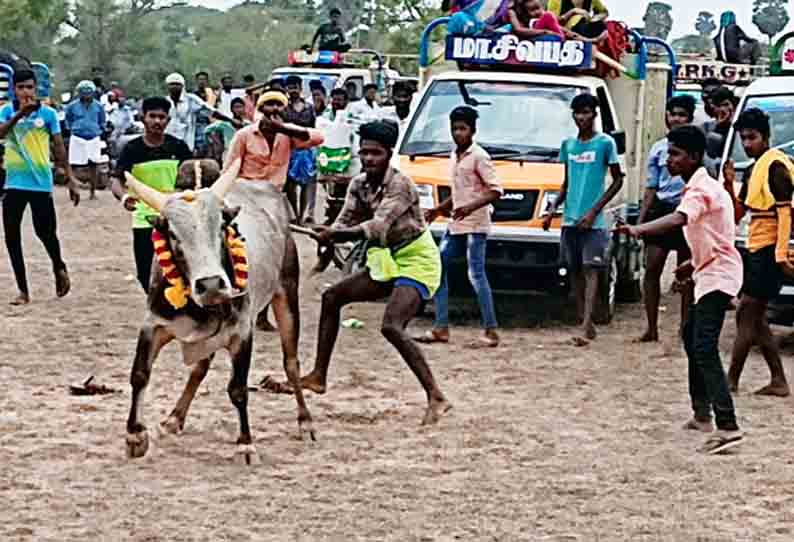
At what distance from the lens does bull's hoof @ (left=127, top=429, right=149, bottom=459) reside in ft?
26.6

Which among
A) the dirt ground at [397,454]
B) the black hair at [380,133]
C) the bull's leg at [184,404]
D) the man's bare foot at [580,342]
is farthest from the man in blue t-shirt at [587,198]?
the bull's leg at [184,404]

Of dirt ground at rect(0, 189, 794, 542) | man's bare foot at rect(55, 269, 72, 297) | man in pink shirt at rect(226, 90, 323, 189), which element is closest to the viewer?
dirt ground at rect(0, 189, 794, 542)

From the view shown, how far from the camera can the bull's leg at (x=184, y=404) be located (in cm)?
870

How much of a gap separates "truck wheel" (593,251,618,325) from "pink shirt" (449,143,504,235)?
1.33 metres

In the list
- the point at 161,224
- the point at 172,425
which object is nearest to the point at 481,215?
the point at 172,425

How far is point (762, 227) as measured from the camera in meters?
9.80

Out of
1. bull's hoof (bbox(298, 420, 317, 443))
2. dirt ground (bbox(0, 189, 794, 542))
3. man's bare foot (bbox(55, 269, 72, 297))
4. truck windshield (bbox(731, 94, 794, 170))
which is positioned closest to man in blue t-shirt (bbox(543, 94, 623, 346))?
dirt ground (bbox(0, 189, 794, 542))

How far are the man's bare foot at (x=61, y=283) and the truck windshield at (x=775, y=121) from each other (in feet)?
18.0

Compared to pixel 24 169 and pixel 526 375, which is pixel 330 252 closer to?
pixel 526 375

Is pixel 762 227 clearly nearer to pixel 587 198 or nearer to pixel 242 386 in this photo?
pixel 587 198

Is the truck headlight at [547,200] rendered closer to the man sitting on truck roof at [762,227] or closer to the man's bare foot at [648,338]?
the man's bare foot at [648,338]

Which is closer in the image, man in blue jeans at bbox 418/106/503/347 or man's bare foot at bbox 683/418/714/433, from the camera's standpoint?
man's bare foot at bbox 683/418/714/433

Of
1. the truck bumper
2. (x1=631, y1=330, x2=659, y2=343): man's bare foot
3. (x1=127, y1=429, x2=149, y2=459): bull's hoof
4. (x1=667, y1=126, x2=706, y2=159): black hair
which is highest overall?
(x1=667, y1=126, x2=706, y2=159): black hair

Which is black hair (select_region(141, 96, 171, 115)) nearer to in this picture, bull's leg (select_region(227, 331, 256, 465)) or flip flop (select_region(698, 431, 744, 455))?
bull's leg (select_region(227, 331, 256, 465))
